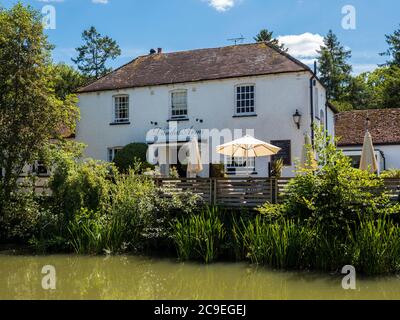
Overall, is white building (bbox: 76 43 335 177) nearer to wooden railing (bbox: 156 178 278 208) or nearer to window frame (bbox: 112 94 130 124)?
window frame (bbox: 112 94 130 124)

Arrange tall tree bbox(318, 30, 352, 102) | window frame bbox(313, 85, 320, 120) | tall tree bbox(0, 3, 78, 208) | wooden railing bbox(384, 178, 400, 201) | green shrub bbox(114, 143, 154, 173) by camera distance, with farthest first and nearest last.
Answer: tall tree bbox(318, 30, 352, 102)
window frame bbox(313, 85, 320, 120)
green shrub bbox(114, 143, 154, 173)
tall tree bbox(0, 3, 78, 208)
wooden railing bbox(384, 178, 400, 201)

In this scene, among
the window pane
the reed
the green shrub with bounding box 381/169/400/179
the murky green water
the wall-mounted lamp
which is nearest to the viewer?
the murky green water

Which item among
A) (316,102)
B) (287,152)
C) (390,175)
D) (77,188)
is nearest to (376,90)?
(316,102)


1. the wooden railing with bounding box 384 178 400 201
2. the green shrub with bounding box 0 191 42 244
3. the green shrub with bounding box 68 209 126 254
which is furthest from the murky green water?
the wooden railing with bounding box 384 178 400 201

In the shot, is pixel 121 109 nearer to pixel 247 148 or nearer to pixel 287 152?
pixel 287 152

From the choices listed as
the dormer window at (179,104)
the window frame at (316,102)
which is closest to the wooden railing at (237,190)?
the dormer window at (179,104)

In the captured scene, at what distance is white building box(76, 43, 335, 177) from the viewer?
67.5ft

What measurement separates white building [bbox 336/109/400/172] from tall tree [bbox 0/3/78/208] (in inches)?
637

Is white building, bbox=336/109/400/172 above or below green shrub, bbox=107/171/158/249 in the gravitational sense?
above

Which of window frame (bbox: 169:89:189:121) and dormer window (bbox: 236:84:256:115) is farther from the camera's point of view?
window frame (bbox: 169:89:189:121)

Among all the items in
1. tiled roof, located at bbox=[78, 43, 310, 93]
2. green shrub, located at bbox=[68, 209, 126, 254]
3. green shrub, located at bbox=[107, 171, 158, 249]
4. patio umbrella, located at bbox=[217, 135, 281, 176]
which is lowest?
green shrub, located at bbox=[68, 209, 126, 254]

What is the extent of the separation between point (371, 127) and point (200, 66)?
11551 mm

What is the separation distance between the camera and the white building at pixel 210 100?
20.6 m
